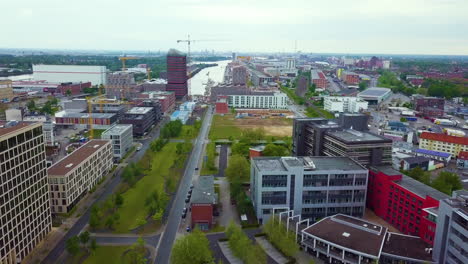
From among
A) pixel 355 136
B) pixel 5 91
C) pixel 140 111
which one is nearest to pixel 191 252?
pixel 355 136

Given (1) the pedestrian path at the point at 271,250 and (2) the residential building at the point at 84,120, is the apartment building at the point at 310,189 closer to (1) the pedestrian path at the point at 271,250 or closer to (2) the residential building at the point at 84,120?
(1) the pedestrian path at the point at 271,250

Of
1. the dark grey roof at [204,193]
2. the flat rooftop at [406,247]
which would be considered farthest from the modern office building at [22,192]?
the flat rooftop at [406,247]

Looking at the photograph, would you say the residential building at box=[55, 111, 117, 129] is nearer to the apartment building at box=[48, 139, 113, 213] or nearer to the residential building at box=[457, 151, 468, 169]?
the apartment building at box=[48, 139, 113, 213]

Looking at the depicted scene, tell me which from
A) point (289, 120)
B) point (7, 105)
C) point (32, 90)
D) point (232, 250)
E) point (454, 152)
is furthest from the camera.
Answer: point (32, 90)

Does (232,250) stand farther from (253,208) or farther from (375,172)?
(375,172)

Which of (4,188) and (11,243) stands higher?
(4,188)

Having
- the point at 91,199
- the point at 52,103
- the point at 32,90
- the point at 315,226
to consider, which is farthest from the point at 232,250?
the point at 32,90

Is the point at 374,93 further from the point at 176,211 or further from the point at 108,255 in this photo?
the point at 108,255
